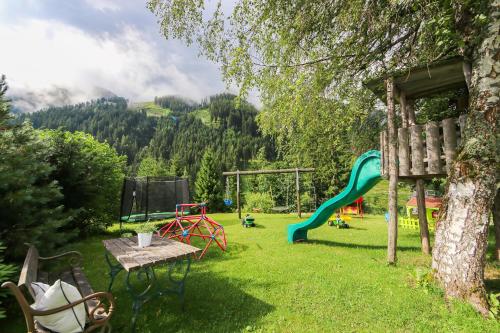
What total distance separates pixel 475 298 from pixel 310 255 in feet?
10.9

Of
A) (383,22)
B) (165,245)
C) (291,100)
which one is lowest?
(165,245)

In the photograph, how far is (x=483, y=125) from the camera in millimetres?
3602

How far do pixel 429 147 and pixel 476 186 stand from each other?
1.32 metres

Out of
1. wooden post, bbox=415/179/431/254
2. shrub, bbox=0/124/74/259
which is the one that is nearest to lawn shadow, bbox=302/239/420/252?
wooden post, bbox=415/179/431/254

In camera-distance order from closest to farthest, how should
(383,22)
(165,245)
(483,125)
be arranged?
(483,125), (165,245), (383,22)

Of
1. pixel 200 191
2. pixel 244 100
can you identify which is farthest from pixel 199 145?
pixel 244 100

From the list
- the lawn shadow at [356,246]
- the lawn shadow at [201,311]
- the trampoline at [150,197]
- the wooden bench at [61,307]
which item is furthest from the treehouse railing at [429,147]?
the trampoline at [150,197]

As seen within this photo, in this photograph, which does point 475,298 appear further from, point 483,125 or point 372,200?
point 372,200

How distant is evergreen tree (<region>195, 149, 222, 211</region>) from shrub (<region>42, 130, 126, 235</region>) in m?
15.5

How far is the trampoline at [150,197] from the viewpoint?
9.88 meters

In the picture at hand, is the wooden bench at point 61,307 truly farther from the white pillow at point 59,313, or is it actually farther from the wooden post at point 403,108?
the wooden post at point 403,108

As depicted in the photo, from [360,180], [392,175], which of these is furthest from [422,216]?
[392,175]

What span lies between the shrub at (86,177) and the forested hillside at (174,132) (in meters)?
32.6

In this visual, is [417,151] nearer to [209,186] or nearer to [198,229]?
[198,229]
